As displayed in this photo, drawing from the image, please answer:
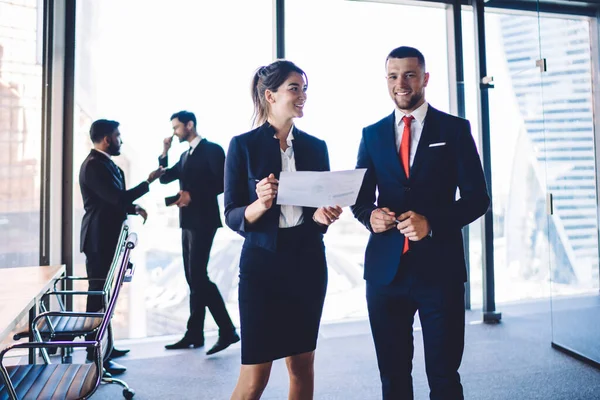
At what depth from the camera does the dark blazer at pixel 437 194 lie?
5.52ft

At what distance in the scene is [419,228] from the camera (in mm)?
1590

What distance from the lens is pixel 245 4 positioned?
3.97m

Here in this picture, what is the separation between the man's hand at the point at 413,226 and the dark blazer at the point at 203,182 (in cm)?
212

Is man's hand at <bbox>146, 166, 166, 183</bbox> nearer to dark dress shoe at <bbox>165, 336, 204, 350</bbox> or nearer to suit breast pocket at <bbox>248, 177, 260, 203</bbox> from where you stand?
dark dress shoe at <bbox>165, 336, 204, 350</bbox>

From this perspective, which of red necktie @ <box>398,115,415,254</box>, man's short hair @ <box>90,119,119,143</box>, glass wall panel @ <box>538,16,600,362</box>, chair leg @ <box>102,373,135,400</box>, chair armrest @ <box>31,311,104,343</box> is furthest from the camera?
man's short hair @ <box>90,119,119,143</box>

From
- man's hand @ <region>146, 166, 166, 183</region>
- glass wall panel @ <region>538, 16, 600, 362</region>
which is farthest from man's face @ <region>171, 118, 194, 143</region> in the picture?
glass wall panel @ <region>538, 16, 600, 362</region>

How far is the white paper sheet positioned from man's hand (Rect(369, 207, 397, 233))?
A: 14cm

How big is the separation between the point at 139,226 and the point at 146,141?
69cm

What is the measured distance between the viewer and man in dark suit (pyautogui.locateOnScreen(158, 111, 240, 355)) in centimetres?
345

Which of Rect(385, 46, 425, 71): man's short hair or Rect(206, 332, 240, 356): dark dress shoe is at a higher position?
Rect(385, 46, 425, 71): man's short hair

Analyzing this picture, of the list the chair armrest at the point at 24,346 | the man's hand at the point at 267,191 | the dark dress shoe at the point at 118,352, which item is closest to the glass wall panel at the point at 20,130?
the dark dress shoe at the point at 118,352

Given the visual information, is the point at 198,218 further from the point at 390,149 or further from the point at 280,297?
the point at 390,149

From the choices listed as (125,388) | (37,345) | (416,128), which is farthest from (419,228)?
(125,388)

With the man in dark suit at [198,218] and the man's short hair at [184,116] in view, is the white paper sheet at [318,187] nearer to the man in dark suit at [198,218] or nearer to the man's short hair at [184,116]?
the man in dark suit at [198,218]
